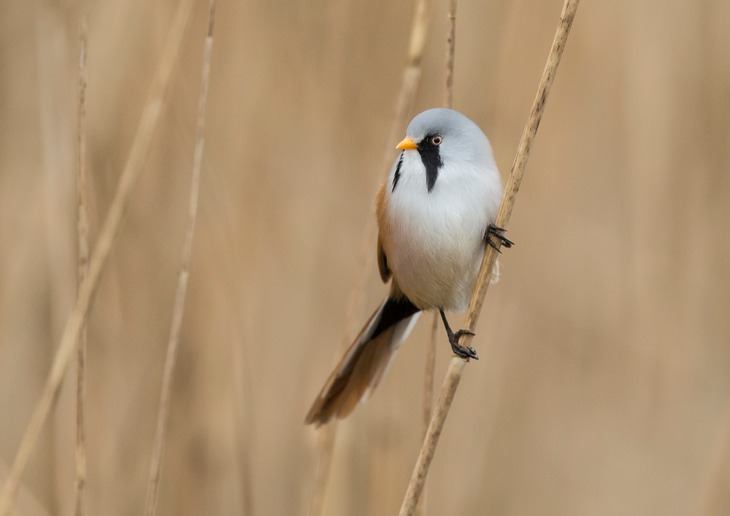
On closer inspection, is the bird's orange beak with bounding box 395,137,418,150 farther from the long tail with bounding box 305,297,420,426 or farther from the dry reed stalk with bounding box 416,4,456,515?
the long tail with bounding box 305,297,420,426

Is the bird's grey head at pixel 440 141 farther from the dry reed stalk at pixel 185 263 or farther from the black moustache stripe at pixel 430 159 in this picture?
the dry reed stalk at pixel 185 263

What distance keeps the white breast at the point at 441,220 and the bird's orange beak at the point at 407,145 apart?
2 centimetres

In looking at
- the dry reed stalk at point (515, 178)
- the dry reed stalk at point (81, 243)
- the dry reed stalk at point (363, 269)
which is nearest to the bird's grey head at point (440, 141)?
the dry reed stalk at point (363, 269)

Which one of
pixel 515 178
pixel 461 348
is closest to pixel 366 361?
pixel 461 348

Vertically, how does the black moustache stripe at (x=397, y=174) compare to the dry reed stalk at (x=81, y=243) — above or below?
above

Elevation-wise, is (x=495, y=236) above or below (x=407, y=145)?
below

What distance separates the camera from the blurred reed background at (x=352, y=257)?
265cm

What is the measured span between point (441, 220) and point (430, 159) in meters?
0.14

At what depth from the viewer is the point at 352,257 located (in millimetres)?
3082

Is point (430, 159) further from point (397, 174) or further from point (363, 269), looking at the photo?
point (363, 269)

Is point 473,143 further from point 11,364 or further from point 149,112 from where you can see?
point 11,364

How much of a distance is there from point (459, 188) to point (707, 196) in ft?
4.46

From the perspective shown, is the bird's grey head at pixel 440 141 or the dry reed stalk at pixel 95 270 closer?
the dry reed stalk at pixel 95 270

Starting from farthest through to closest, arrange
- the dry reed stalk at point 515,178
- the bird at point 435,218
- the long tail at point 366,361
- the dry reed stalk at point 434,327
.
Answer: the long tail at point 366,361 → the bird at point 435,218 → the dry reed stalk at point 434,327 → the dry reed stalk at point 515,178
